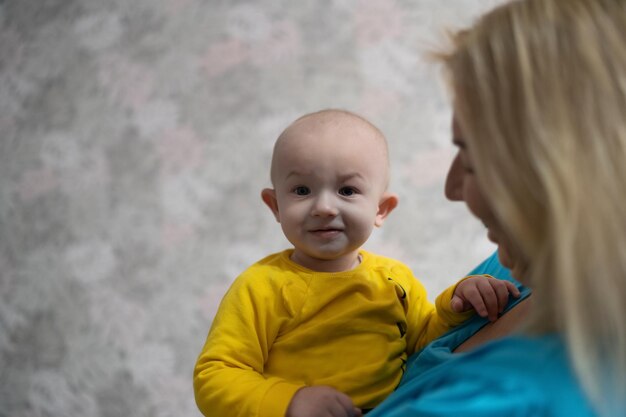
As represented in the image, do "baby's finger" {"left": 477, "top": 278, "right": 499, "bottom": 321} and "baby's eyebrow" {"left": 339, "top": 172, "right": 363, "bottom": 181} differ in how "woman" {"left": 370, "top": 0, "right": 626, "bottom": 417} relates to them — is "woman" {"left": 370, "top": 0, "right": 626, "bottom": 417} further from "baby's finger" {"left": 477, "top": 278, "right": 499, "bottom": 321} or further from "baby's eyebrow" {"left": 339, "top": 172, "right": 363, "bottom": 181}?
"baby's eyebrow" {"left": 339, "top": 172, "right": 363, "bottom": 181}

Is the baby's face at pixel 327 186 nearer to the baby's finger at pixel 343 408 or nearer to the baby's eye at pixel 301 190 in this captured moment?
the baby's eye at pixel 301 190

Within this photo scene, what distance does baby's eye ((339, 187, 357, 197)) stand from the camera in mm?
1209

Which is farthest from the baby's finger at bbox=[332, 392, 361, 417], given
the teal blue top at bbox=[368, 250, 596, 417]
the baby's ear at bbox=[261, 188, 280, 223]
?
the baby's ear at bbox=[261, 188, 280, 223]

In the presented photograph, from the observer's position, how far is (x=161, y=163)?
2594mm

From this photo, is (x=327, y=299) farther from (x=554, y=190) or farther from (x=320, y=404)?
(x=554, y=190)

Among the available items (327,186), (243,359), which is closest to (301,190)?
(327,186)

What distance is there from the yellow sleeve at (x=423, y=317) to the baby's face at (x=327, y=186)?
164mm

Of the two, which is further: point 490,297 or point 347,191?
point 347,191

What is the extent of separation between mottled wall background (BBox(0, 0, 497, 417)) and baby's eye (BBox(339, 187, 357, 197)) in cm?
134

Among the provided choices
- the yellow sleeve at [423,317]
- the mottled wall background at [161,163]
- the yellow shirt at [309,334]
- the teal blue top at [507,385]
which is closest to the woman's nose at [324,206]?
the yellow shirt at [309,334]

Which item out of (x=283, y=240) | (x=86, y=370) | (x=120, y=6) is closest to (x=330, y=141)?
(x=283, y=240)

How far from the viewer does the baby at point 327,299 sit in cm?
112

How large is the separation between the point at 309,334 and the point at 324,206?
0.22 m

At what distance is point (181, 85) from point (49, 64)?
578 millimetres
